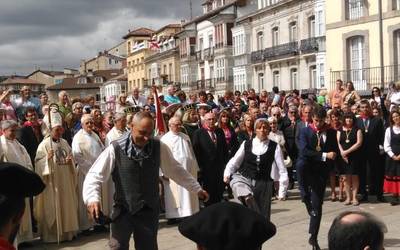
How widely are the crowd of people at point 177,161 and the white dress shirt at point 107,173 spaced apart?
0.01m

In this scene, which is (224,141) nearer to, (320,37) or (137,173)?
(137,173)

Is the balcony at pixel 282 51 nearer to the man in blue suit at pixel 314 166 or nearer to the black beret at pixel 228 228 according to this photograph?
the man in blue suit at pixel 314 166

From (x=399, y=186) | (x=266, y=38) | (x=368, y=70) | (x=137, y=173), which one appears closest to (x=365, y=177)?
(x=399, y=186)

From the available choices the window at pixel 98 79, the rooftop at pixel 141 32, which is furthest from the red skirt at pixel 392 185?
the window at pixel 98 79

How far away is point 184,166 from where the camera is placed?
33.1ft

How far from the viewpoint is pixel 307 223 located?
33.6ft

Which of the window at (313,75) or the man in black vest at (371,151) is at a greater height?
the window at (313,75)

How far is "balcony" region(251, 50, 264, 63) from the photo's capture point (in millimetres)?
46625

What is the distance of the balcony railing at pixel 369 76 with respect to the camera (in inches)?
1241

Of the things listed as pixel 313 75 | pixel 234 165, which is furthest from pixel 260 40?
pixel 234 165

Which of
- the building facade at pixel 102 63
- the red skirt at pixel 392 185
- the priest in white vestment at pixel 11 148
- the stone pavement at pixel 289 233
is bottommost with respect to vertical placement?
the stone pavement at pixel 289 233

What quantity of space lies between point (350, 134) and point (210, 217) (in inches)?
371

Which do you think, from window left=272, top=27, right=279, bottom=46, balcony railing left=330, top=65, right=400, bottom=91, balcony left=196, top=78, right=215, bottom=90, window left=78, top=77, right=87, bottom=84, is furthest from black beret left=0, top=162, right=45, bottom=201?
window left=78, top=77, right=87, bottom=84

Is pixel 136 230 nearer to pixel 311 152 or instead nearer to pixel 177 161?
pixel 177 161
